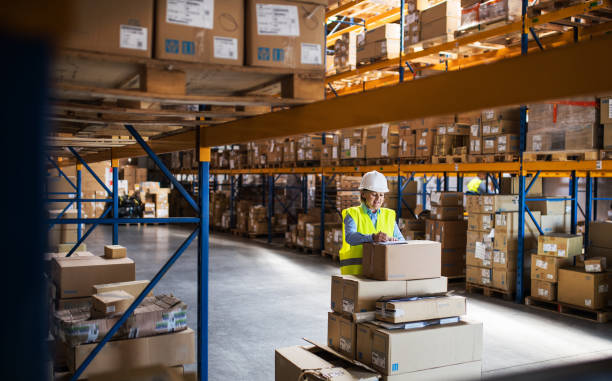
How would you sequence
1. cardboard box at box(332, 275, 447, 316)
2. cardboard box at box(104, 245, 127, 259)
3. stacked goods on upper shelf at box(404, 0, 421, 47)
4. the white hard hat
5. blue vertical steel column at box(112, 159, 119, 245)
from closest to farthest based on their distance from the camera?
cardboard box at box(332, 275, 447, 316)
the white hard hat
cardboard box at box(104, 245, 127, 259)
blue vertical steel column at box(112, 159, 119, 245)
stacked goods on upper shelf at box(404, 0, 421, 47)

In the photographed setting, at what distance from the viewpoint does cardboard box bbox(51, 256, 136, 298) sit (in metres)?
4.48

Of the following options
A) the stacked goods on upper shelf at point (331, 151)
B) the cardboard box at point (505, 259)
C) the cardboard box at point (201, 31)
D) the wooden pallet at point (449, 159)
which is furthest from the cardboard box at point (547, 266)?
the cardboard box at point (201, 31)

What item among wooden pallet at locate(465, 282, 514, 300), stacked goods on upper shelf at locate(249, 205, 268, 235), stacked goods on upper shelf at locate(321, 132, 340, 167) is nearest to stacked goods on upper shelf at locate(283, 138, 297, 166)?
stacked goods on upper shelf at locate(321, 132, 340, 167)

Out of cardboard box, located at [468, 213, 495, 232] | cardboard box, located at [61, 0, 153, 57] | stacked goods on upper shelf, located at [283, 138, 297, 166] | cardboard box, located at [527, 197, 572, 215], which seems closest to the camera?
cardboard box, located at [61, 0, 153, 57]

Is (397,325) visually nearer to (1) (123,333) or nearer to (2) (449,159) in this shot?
(1) (123,333)

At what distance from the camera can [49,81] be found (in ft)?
2.17

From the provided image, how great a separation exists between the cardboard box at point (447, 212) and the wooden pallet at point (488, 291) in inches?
54.1

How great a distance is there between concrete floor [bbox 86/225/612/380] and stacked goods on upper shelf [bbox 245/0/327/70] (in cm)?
284

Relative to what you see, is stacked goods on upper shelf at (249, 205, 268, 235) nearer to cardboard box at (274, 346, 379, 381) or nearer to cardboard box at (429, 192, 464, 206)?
cardboard box at (429, 192, 464, 206)

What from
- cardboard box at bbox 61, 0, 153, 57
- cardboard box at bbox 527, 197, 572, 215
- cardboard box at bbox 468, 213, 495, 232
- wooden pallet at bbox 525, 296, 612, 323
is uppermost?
cardboard box at bbox 61, 0, 153, 57

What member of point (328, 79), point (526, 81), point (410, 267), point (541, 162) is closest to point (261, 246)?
point (328, 79)

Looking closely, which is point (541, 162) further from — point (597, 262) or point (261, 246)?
point (261, 246)

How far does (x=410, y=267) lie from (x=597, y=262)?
4189 mm

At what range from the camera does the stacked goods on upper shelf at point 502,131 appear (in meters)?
7.96
